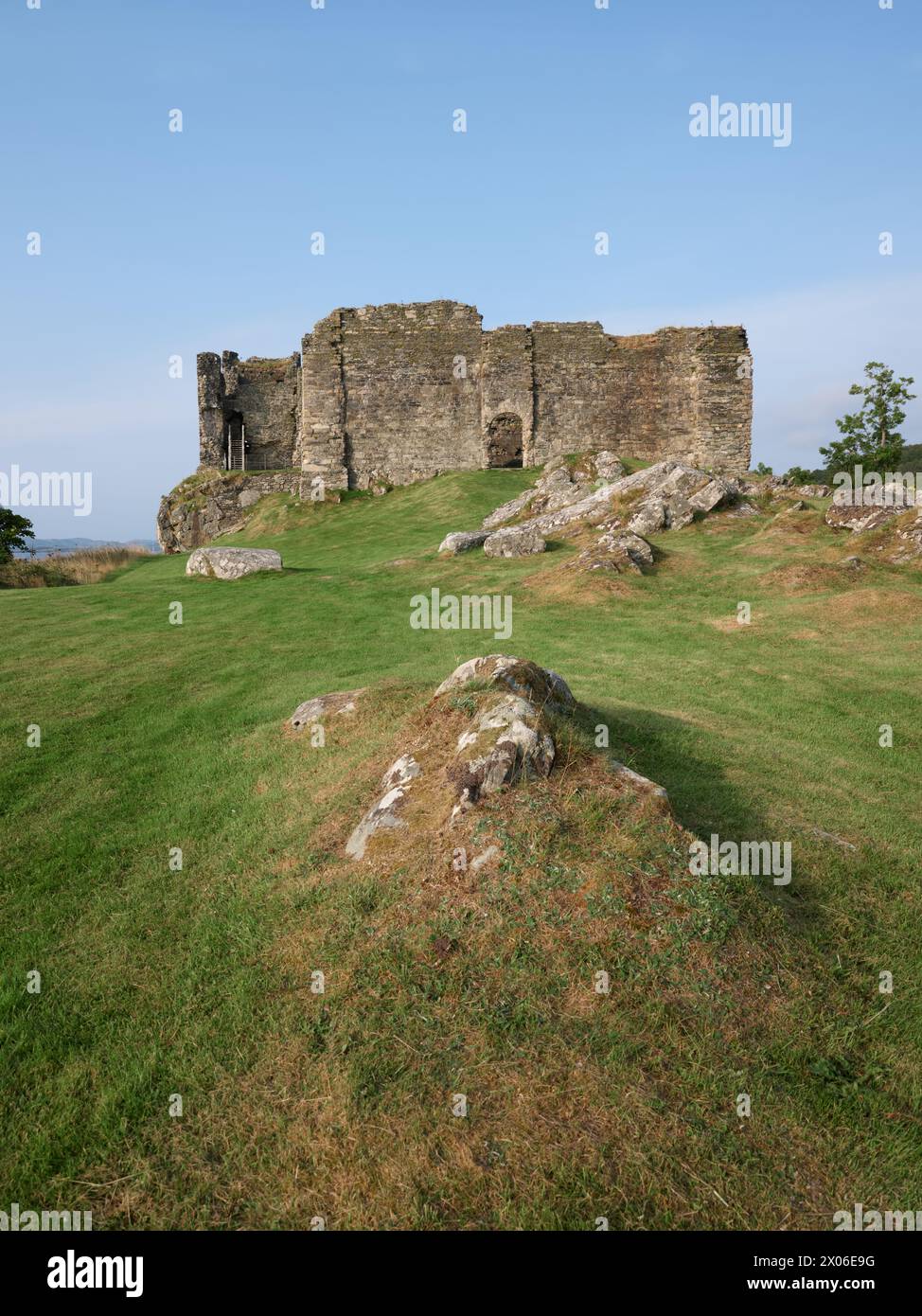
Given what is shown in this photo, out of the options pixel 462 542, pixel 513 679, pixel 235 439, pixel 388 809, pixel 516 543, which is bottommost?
pixel 388 809

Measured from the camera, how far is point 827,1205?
11.7 feet

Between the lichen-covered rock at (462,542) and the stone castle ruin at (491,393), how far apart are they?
15.6m

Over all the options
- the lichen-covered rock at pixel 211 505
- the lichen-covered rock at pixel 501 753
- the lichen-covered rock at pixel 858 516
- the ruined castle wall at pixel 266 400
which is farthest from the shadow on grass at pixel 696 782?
the ruined castle wall at pixel 266 400

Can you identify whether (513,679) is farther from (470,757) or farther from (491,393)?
(491,393)

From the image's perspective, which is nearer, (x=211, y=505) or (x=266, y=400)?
(x=211, y=505)

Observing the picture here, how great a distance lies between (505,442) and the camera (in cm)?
4303

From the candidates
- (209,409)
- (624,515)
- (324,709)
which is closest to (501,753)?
(324,709)

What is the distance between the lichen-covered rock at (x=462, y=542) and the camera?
23.3m

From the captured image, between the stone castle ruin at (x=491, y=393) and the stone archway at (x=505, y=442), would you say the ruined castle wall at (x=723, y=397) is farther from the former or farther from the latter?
the stone archway at (x=505, y=442)

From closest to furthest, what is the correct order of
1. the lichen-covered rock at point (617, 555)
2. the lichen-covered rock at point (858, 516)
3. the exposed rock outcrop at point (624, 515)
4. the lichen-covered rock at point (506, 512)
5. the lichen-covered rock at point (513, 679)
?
the lichen-covered rock at point (513, 679)
the lichen-covered rock at point (858, 516)
the lichen-covered rock at point (617, 555)
the exposed rock outcrop at point (624, 515)
the lichen-covered rock at point (506, 512)

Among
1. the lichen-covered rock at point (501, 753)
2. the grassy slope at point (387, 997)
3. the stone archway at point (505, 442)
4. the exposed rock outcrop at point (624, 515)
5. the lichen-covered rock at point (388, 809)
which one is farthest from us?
the stone archway at point (505, 442)

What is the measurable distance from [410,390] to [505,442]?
25.3ft

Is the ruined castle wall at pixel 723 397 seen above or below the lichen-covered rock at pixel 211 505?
above
